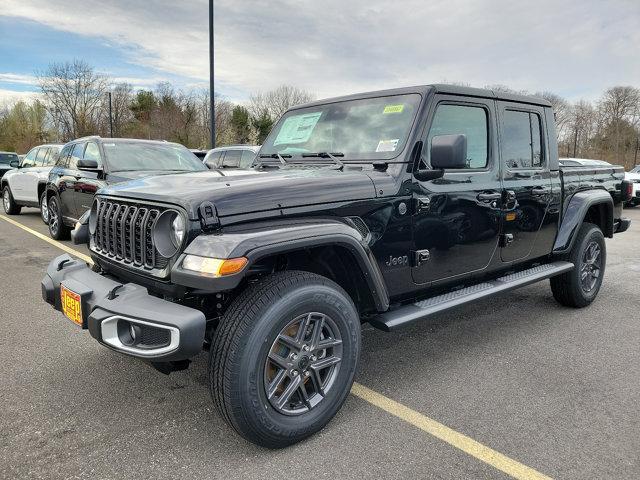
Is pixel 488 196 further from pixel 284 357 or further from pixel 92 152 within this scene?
pixel 92 152

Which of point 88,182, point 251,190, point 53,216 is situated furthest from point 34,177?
point 251,190

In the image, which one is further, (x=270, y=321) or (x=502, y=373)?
(x=502, y=373)

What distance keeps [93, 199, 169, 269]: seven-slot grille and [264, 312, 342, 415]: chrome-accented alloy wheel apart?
2.40 feet

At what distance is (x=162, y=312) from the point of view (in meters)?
2.16

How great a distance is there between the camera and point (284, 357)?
2469mm

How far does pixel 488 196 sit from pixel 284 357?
1956mm

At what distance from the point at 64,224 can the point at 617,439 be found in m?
7.97

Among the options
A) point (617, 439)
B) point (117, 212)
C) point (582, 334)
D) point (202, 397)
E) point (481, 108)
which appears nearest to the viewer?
point (617, 439)

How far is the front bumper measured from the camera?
2107 mm

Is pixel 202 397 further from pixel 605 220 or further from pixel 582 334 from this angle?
pixel 605 220

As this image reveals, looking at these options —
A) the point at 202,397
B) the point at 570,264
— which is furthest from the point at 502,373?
the point at 202,397

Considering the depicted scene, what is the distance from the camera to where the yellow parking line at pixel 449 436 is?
7.39 feet

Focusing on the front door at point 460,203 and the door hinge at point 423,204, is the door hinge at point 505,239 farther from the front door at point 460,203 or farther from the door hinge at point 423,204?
the door hinge at point 423,204

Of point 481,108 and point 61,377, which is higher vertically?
point 481,108
